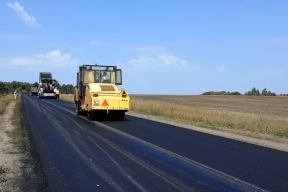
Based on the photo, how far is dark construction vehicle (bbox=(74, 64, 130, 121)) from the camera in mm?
19281

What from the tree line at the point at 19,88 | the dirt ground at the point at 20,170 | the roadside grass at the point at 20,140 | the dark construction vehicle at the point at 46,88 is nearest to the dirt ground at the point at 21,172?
the dirt ground at the point at 20,170

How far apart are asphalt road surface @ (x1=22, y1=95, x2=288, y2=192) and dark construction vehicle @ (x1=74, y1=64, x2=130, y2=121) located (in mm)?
6157

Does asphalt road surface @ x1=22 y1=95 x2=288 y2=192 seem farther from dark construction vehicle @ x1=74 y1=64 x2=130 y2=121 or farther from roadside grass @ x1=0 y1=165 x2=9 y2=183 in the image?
dark construction vehicle @ x1=74 y1=64 x2=130 y2=121

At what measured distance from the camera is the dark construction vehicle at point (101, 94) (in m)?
19.3

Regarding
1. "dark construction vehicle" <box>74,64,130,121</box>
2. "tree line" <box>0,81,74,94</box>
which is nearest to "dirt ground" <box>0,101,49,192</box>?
"dark construction vehicle" <box>74,64,130,121</box>

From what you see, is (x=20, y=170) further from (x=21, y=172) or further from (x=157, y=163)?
(x=157, y=163)

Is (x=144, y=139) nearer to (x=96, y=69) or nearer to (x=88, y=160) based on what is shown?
(x=88, y=160)

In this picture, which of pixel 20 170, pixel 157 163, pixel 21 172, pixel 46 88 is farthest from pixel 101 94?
pixel 46 88

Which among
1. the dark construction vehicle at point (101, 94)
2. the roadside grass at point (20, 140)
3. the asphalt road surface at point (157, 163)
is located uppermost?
the dark construction vehicle at point (101, 94)

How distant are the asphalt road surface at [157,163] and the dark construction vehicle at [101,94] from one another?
616 cm

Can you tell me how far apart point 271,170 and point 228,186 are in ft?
6.23

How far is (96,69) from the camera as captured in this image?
22047mm

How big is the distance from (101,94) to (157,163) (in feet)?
38.2

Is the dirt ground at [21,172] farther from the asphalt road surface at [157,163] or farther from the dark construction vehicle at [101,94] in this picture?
the dark construction vehicle at [101,94]
